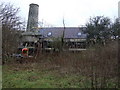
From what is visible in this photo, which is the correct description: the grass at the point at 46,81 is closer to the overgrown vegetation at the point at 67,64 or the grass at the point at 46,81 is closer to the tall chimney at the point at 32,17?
the overgrown vegetation at the point at 67,64

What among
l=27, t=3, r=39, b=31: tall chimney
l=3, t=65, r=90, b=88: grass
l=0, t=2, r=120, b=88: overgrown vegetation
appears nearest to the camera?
l=0, t=2, r=120, b=88: overgrown vegetation

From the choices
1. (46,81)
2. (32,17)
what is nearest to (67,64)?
(46,81)

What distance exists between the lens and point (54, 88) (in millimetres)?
5113

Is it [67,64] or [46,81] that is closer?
[46,81]

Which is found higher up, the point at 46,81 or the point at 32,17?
the point at 32,17

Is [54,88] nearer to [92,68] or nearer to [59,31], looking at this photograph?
[92,68]

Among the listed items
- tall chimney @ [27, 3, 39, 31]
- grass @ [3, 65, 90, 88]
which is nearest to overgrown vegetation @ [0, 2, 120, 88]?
grass @ [3, 65, 90, 88]

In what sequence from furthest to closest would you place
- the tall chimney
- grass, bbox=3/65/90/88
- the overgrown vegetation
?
1. the tall chimney
2. grass, bbox=3/65/90/88
3. the overgrown vegetation

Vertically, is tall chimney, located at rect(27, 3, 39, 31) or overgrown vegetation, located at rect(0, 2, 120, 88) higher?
tall chimney, located at rect(27, 3, 39, 31)

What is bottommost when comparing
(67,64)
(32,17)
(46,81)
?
(46,81)

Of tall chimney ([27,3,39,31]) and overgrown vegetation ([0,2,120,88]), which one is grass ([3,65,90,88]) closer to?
overgrown vegetation ([0,2,120,88])

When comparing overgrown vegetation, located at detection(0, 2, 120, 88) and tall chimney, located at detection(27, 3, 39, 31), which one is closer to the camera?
overgrown vegetation, located at detection(0, 2, 120, 88)

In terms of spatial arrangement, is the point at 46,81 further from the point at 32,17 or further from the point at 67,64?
the point at 32,17

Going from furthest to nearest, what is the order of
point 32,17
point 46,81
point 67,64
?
point 32,17 → point 67,64 → point 46,81
